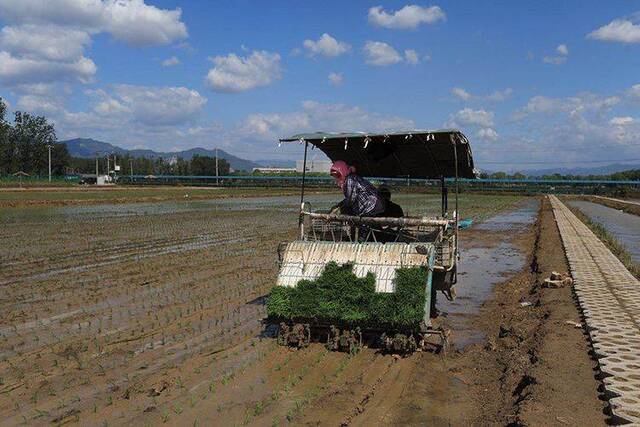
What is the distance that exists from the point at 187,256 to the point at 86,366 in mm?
8690

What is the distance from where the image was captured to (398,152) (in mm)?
8727

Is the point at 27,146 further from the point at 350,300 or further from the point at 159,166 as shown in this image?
the point at 350,300

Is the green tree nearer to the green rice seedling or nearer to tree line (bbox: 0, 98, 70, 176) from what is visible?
tree line (bbox: 0, 98, 70, 176)

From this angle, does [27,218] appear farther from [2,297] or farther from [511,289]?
[511,289]

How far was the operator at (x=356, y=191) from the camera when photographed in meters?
7.66

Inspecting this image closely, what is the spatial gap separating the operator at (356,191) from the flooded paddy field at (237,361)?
2.05 meters

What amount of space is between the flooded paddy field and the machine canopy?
232 cm

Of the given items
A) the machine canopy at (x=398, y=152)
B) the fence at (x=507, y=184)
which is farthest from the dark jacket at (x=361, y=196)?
the fence at (x=507, y=184)

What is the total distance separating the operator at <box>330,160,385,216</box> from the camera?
25.1 ft

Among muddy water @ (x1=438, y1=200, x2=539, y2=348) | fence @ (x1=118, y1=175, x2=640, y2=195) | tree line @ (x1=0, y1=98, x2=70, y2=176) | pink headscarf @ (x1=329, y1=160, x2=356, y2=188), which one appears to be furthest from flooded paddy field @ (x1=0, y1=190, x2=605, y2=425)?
tree line @ (x1=0, y1=98, x2=70, y2=176)

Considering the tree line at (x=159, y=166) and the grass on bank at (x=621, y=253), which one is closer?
the grass on bank at (x=621, y=253)

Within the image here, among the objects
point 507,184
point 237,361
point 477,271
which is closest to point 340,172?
point 237,361

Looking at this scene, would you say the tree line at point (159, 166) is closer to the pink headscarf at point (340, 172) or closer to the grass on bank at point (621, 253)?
the grass on bank at point (621, 253)

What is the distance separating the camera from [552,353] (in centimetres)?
603
